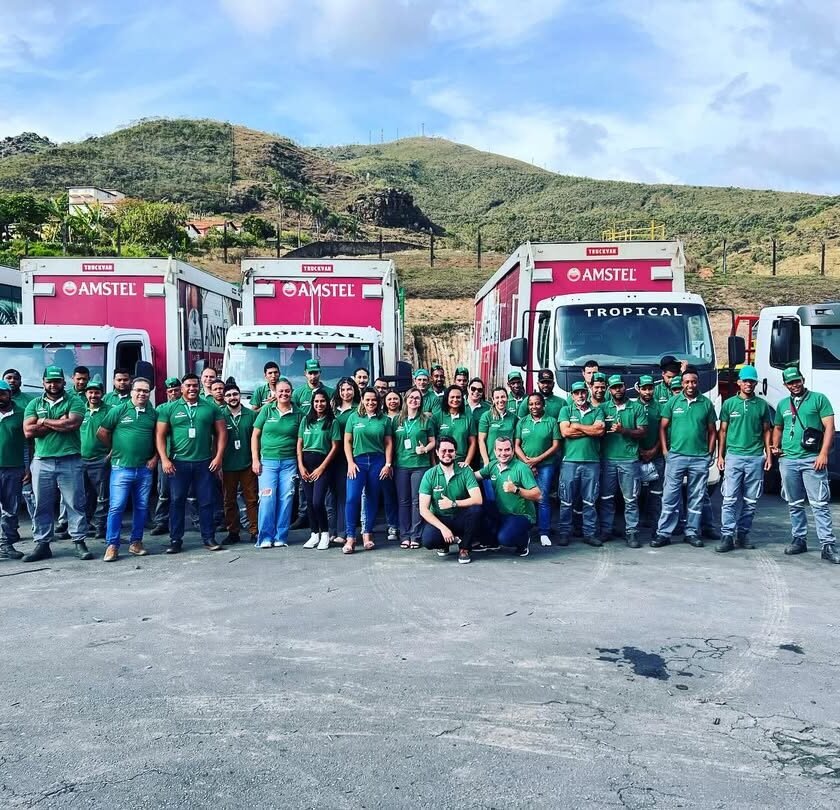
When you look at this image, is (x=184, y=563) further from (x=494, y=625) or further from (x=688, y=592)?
(x=688, y=592)

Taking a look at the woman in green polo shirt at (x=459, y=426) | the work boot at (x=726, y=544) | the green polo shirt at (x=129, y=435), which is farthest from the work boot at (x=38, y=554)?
the work boot at (x=726, y=544)

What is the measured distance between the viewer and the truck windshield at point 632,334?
10.2 m

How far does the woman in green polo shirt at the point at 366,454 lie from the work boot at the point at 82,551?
2461 mm

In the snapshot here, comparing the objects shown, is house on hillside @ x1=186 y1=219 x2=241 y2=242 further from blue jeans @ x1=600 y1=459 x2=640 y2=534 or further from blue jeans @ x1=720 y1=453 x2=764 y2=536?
blue jeans @ x1=720 y1=453 x2=764 y2=536

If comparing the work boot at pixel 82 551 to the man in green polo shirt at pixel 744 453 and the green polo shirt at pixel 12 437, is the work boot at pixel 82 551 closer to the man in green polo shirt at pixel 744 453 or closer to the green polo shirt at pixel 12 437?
the green polo shirt at pixel 12 437

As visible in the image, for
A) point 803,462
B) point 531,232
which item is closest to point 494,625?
point 803,462

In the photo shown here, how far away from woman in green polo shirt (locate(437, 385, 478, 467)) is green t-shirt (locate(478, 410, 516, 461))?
0.16 m

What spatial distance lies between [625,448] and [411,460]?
2193 mm

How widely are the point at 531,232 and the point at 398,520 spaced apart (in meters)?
69.7

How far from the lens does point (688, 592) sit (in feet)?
22.7

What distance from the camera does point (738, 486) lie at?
845cm

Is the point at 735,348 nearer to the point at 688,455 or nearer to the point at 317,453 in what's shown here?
the point at 688,455


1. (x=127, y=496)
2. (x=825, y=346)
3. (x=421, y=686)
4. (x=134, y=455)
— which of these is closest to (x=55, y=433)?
(x=134, y=455)

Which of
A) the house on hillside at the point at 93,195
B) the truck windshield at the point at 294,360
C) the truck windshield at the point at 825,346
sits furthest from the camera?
the house on hillside at the point at 93,195
